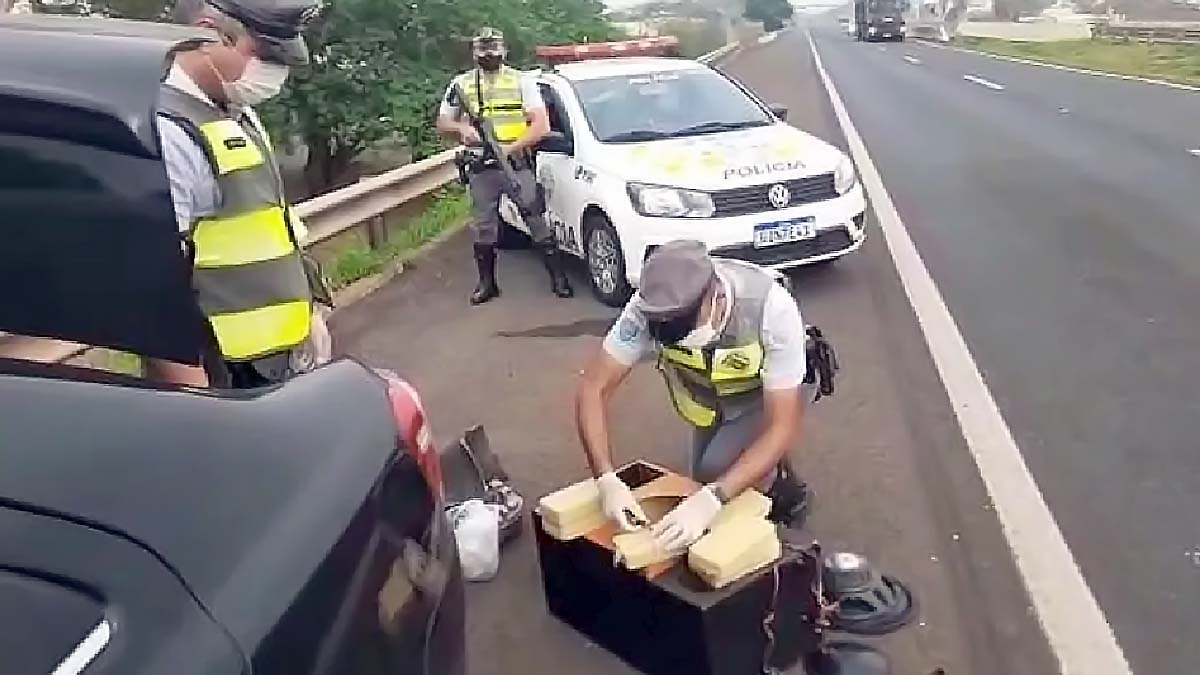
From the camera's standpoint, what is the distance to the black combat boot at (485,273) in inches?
322

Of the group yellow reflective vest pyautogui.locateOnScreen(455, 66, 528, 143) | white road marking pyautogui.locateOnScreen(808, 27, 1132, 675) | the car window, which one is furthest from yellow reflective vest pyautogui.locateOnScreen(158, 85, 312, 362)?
the car window

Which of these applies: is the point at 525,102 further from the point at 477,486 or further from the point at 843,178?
the point at 477,486

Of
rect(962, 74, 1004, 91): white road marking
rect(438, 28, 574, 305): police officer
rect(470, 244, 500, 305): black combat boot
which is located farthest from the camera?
rect(962, 74, 1004, 91): white road marking

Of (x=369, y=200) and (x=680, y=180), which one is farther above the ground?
(x=680, y=180)

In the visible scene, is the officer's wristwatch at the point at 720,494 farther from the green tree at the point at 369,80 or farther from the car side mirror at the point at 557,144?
the green tree at the point at 369,80

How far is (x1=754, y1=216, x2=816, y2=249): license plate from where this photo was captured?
745 cm

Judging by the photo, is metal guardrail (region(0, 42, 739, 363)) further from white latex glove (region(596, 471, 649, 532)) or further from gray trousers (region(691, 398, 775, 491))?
white latex glove (region(596, 471, 649, 532))

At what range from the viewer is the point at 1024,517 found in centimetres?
429

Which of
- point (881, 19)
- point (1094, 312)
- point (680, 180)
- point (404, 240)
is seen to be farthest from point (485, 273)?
point (881, 19)

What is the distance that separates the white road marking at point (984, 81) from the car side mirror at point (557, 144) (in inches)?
768

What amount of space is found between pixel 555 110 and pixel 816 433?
169 inches

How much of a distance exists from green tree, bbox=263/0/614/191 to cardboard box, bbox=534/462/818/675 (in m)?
11.5

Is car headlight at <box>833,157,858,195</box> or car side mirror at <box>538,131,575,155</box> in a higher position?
car side mirror at <box>538,131,575,155</box>

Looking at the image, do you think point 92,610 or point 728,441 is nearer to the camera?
point 92,610
